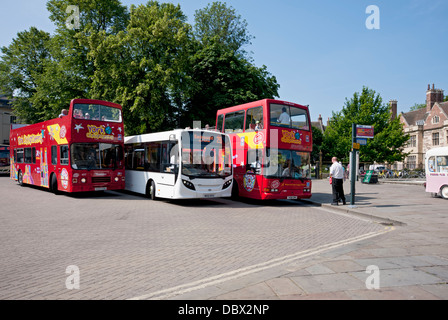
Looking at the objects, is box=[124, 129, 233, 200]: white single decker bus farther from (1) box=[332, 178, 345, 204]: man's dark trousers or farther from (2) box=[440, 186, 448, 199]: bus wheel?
(2) box=[440, 186, 448, 199]: bus wheel

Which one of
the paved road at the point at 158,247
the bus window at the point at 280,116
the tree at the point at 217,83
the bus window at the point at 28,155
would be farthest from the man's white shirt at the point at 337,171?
the tree at the point at 217,83

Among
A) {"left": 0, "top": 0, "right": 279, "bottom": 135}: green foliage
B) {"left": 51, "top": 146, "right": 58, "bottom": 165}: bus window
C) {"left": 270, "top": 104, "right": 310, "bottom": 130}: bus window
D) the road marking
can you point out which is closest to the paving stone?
the road marking

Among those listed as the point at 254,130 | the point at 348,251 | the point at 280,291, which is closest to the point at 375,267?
the point at 348,251

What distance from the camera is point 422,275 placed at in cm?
489

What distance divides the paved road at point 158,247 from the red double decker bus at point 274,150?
2014 millimetres

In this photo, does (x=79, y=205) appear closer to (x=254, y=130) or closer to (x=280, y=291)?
(x=254, y=130)

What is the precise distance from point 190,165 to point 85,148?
5.17 meters

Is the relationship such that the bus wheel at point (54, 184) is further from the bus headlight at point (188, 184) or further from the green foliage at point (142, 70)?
the green foliage at point (142, 70)

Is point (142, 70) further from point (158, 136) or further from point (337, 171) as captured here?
point (337, 171)

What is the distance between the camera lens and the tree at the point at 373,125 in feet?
134

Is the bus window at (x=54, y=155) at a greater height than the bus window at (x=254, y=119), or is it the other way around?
the bus window at (x=254, y=119)

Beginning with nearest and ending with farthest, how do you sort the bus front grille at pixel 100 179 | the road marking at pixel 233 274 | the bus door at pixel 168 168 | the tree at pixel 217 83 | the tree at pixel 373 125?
the road marking at pixel 233 274 < the bus door at pixel 168 168 < the bus front grille at pixel 100 179 < the tree at pixel 217 83 < the tree at pixel 373 125

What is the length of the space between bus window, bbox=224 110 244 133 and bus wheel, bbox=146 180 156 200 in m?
4.33

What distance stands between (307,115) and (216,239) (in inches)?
353
